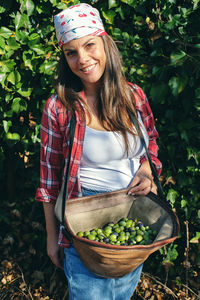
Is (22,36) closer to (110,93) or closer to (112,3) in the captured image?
(112,3)

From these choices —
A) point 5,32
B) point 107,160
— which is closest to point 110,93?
point 107,160

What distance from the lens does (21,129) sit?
2.66 meters

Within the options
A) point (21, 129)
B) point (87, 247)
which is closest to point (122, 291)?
point (87, 247)

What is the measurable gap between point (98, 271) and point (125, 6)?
1.93 metres

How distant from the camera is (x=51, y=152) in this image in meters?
1.77

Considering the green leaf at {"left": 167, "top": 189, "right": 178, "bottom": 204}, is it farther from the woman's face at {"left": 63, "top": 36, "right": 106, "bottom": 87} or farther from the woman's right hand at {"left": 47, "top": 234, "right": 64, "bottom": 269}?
the woman's face at {"left": 63, "top": 36, "right": 106, "bottom": 87}

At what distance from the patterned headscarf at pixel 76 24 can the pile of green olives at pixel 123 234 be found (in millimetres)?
1081

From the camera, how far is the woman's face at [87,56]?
1.62 metres

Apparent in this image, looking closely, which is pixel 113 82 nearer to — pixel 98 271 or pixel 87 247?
pixel 87 247

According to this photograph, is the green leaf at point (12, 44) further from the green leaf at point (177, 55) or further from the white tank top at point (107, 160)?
the green leaf at point (177, 55)

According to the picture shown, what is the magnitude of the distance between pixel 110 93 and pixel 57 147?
0.47m

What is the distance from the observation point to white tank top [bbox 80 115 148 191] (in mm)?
1721

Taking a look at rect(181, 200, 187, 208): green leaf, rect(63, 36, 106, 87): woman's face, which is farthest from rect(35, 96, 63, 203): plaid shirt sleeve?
rect(181, 200, 187, 208): green leaf

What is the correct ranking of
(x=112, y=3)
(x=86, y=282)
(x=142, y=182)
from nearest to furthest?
(x=86, y=282) → (x=142, y=182) → (x=112, y=3)
